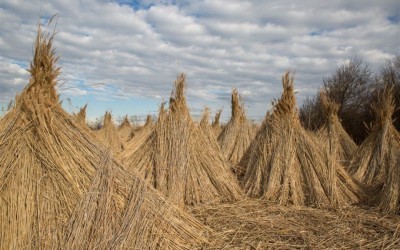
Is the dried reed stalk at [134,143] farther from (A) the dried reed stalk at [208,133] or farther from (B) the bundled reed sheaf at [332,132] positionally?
(B) the bundled reed sheaf at [332,132]

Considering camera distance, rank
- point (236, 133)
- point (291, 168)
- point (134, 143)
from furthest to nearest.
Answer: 1. point (134, 143)
2. point (236, 133)
3. point (291, 168)

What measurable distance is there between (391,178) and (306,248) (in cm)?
251

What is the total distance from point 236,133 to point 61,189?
24.0 ft

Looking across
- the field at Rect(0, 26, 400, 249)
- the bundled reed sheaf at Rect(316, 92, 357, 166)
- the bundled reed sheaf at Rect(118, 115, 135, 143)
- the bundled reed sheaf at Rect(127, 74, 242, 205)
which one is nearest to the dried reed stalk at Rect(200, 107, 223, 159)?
the field at Rect(0, 26, 400, 249)

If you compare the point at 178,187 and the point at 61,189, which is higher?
the point at 61,189

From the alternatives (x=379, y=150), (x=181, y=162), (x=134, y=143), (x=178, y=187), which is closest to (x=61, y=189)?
(x=178, y=187)

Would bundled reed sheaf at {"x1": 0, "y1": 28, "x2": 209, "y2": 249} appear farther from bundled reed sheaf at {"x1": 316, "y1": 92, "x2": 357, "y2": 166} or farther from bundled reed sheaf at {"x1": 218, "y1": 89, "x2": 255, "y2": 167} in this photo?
bundled reed sheaf at {"x1": 316, "y1": 92, "x2": 357, "y2": 166}

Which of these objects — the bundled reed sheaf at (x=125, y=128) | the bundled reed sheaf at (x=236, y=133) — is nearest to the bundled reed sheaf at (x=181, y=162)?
the bundled reed sheaf at (x=236, y=133)

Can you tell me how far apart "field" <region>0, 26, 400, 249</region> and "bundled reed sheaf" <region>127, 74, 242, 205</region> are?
0.02 meters

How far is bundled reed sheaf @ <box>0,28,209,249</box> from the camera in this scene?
3131 millimetres

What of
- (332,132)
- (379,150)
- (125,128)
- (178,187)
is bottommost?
(178,187)

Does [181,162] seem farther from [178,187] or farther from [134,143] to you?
[134,143]

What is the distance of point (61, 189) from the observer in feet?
10.7

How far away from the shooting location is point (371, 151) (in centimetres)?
823
